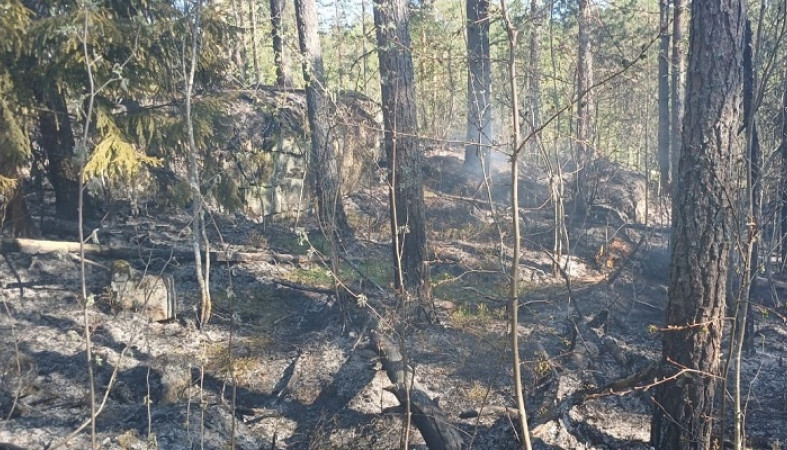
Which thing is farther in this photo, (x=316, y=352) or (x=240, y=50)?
(x=240, y=50)

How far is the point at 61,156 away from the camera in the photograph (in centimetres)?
959

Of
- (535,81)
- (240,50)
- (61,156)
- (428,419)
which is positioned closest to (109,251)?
(61,156)

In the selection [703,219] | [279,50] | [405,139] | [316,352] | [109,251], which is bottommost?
[316,352]

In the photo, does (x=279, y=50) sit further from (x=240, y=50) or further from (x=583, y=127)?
(x=583, y=127)

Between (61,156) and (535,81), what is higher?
(535,81)

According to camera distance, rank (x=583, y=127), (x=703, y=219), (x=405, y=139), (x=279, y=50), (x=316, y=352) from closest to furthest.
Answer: (x=703, y=219) < (x=316, y=352) < (x=405, y=139) < (x=279, y=50) < (x=583, y=127)

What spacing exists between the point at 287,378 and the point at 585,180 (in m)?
9.61

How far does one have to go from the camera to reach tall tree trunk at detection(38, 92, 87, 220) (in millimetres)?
9234

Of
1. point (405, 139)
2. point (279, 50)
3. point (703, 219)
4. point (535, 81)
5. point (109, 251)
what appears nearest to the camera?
point (703, 219)

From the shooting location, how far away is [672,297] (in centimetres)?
511

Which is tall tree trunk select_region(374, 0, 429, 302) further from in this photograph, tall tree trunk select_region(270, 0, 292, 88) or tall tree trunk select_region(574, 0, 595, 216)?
tall tree trunk select_region(574, 0, 595, 216)

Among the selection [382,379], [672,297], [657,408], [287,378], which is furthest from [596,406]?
[287,378]

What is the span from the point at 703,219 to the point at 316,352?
4.91 meters

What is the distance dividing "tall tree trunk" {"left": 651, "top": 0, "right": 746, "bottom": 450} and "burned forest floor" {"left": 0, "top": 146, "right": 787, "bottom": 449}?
533 mm
